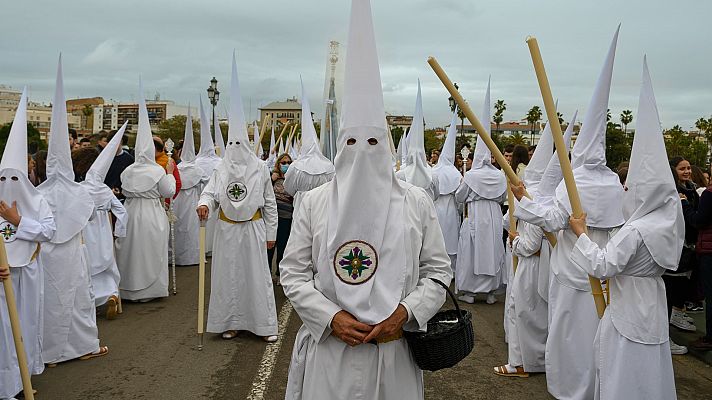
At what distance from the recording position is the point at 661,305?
13.3 ft

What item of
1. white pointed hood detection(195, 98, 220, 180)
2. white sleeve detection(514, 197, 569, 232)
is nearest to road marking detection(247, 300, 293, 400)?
white sleeve detection(514, 197, 569, 232)

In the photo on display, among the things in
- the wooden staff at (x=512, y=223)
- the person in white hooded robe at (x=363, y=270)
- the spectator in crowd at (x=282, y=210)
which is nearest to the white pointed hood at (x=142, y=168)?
the spectator in crowd at (x=282, y=210)

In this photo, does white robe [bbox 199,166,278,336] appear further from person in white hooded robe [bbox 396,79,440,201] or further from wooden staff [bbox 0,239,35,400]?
person in white hooded robe [bbox 396,79,440,201]

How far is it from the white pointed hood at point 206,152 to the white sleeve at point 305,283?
9.78 m

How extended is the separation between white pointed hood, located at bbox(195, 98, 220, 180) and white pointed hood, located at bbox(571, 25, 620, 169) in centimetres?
894

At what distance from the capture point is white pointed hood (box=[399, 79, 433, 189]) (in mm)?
9883

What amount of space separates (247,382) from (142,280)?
3762mm

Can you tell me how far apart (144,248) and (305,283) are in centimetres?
617

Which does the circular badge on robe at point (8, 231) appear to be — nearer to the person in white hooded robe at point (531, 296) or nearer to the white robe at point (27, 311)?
the white robe at point (27, 311)

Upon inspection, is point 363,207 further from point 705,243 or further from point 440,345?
point 705,243

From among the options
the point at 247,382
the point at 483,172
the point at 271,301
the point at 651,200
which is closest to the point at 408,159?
the point at 483,172

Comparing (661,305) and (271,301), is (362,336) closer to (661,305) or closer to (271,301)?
(661,305)

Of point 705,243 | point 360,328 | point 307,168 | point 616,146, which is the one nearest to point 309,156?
point 307,168

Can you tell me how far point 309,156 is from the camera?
967cm
